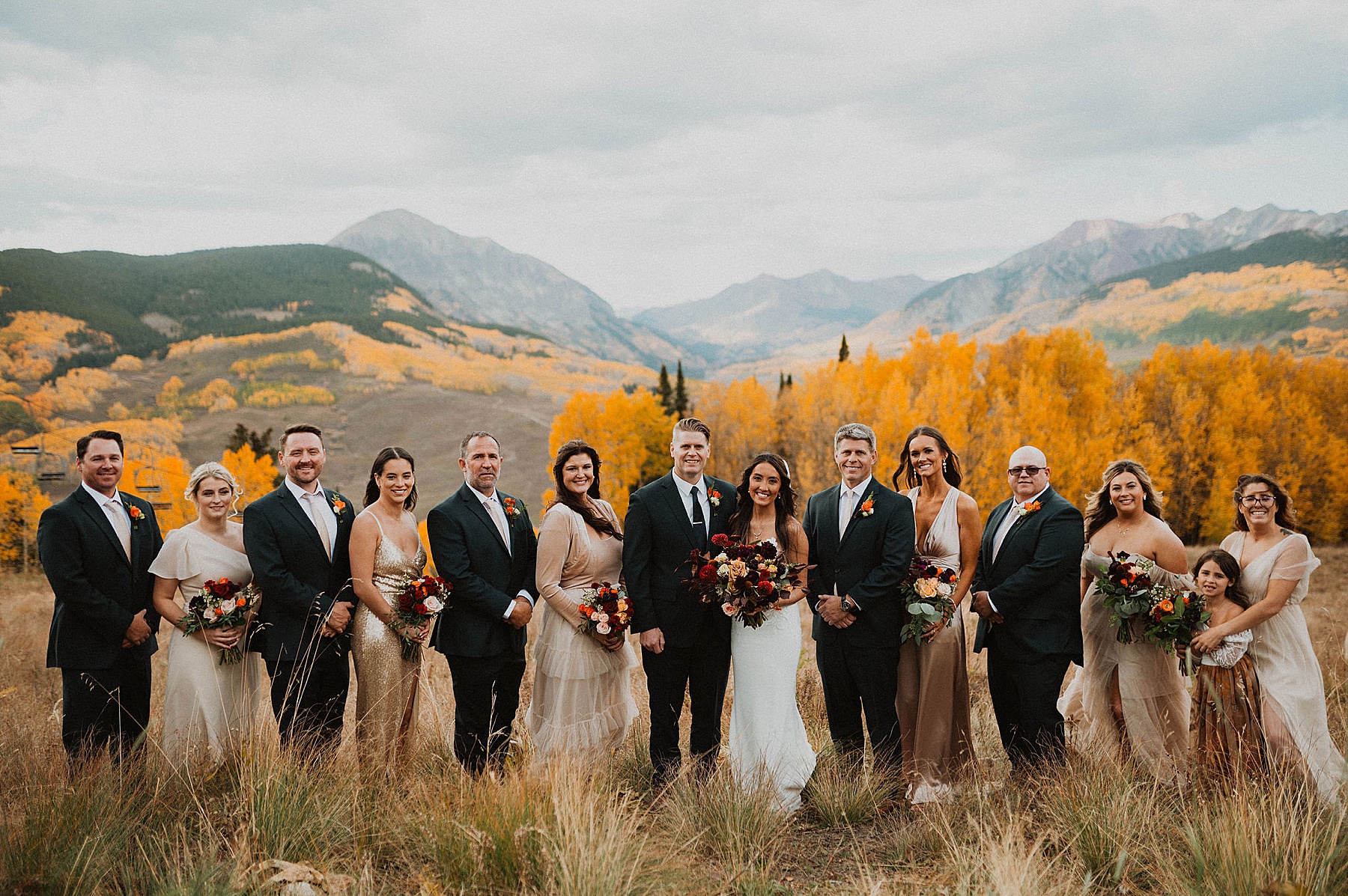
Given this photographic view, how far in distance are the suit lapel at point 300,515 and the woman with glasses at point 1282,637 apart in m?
6.28

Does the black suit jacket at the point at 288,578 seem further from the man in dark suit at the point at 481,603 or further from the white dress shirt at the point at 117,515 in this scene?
the white dress shirt at the point at 117,515

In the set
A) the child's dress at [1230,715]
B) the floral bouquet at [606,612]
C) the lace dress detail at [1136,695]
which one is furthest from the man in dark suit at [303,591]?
the child's dress at [1230,715]

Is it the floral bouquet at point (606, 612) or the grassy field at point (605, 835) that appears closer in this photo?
the grassy field at point (605, 835)

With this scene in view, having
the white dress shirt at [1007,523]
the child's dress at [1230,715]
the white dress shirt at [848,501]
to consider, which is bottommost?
the child's dress at [1230,715]

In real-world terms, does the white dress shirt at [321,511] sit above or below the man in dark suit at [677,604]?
above

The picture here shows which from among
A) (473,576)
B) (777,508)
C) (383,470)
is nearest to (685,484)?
(777,508)

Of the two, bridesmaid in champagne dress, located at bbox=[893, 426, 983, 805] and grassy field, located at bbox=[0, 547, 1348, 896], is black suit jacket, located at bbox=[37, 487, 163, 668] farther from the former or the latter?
bridesmaid in champagne dress, located at bbox=[893, 426, 983, 805]

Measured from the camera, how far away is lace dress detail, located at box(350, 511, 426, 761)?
17.3 feet

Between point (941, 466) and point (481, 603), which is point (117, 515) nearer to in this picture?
point (481, 603)

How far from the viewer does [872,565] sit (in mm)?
5566

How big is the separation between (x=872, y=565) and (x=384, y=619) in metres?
3.48

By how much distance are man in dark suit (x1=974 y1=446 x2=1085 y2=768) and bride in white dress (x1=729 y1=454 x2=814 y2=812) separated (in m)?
1.50

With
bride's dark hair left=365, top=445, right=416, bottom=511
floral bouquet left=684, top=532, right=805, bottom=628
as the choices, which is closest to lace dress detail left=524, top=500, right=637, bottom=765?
floral bouquet left=684, top=532, right=805, bottom=628

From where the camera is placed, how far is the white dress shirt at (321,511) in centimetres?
543
